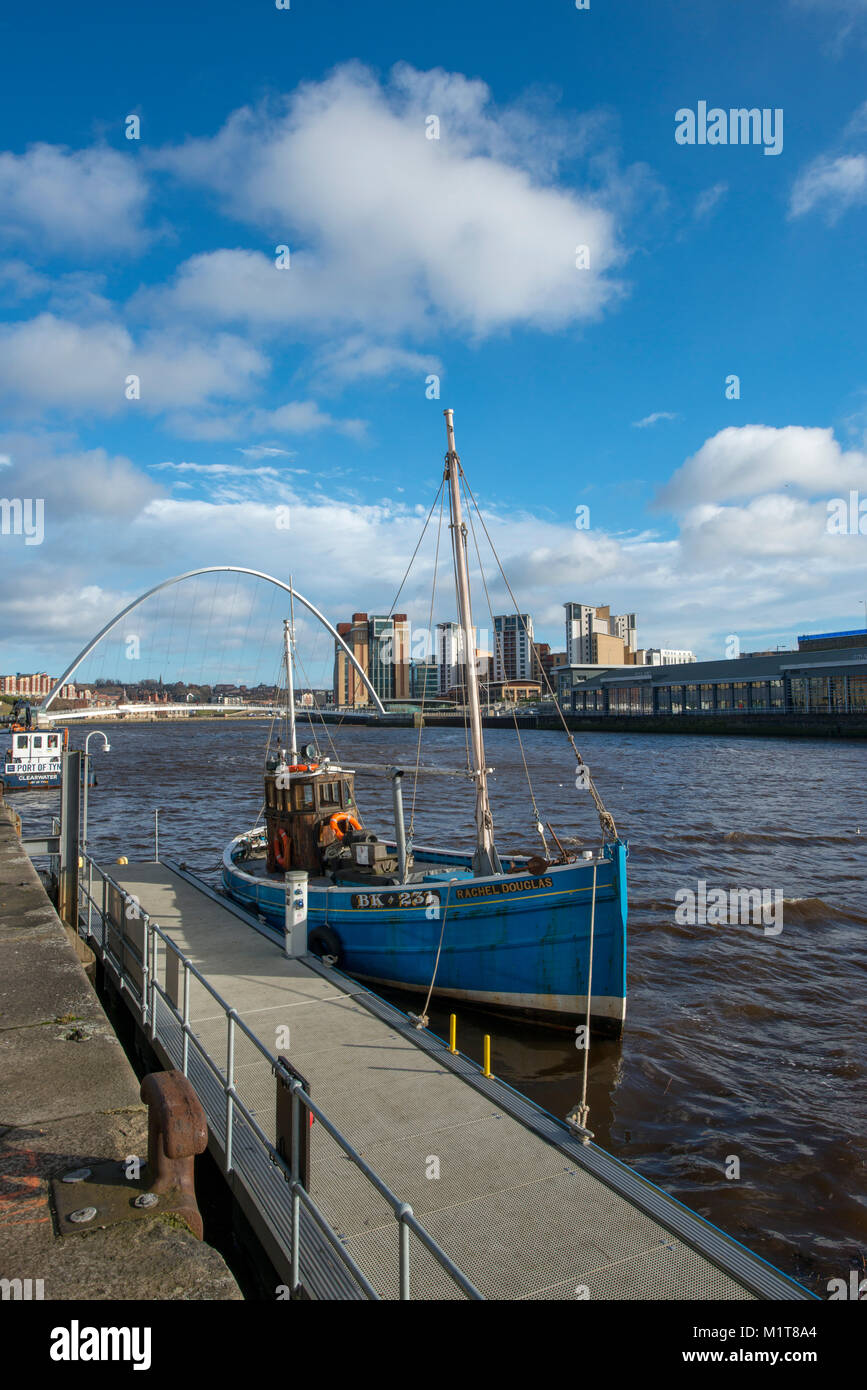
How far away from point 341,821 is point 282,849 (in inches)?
63.8

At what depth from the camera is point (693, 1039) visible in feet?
48.1

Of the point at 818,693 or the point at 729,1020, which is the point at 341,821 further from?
the point at 818,693

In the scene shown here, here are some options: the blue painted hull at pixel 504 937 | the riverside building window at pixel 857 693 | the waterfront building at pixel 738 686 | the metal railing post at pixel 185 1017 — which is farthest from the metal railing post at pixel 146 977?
the riverside building window at pixel 857 693

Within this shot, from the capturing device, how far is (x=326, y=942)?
639 inches

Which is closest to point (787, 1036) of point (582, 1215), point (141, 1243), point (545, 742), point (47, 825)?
point (582, 1215)

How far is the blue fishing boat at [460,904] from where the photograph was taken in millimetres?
13523

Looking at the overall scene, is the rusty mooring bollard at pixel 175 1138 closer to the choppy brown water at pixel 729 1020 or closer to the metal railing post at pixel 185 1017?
the metal railing post at pixel 185 1017

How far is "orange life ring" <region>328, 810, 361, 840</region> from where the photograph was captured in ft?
60.9

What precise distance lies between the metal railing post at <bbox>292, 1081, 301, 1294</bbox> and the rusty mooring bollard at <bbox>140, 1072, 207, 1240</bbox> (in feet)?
2.79

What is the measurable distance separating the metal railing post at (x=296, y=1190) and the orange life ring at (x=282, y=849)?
12.3 metres

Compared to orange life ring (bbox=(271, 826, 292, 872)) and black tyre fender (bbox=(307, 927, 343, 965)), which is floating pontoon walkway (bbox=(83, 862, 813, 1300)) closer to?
black tyre fender (bbox=(307, 927, 343, 965))

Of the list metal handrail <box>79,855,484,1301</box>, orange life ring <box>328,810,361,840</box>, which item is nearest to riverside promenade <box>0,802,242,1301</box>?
metal handrail <box>79,855,484,1301</box>
